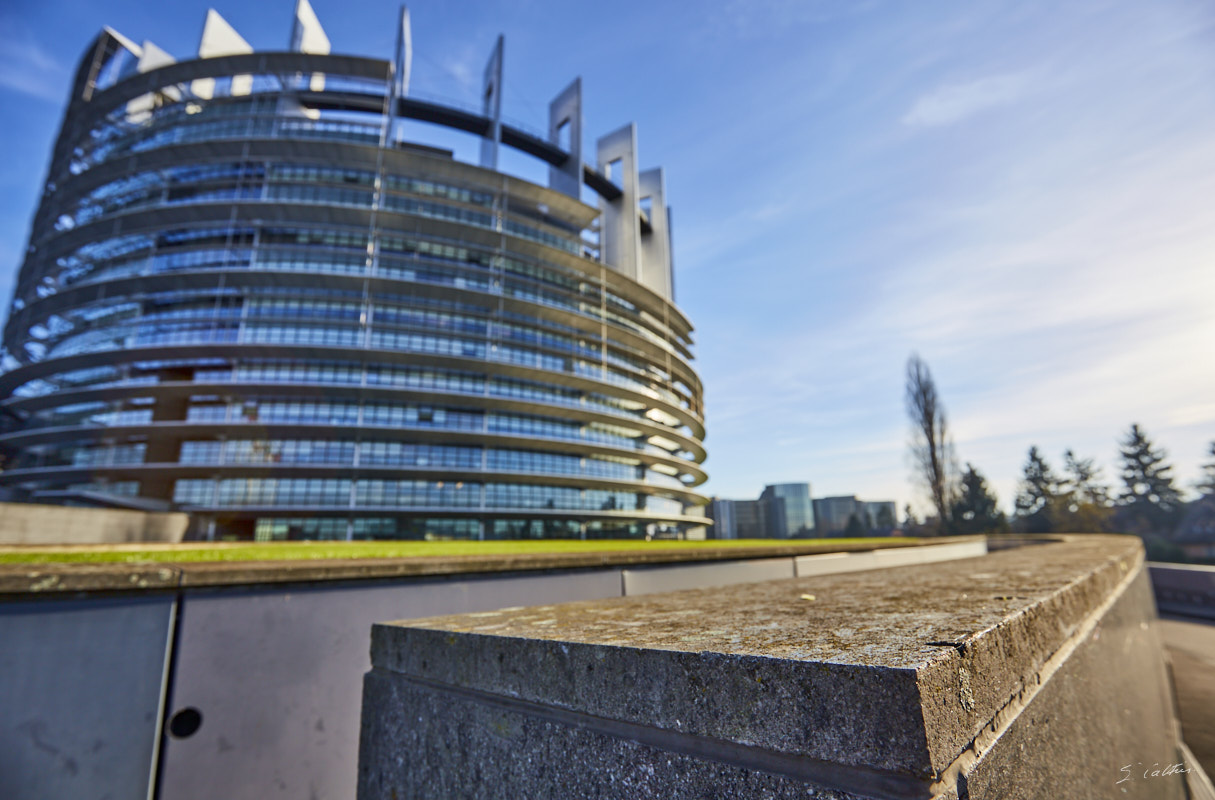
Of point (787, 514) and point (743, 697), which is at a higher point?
point (787, 514)

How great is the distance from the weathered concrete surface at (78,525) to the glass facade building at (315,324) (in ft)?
62.5

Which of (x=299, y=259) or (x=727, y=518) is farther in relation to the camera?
(x=299, y=259)

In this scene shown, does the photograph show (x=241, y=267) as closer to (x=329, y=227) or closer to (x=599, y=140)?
(x=329, y=227)

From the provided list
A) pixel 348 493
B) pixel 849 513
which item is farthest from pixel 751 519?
pixel 348 493

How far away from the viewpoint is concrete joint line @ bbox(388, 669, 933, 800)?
2.47ft

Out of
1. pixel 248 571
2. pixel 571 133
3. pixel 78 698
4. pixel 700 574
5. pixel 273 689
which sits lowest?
pixel 273 689

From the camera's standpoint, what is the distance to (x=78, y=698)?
8.48 ft

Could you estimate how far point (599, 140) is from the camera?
55.3 m

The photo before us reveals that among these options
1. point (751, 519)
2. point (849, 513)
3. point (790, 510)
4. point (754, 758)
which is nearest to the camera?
point (754, 758)

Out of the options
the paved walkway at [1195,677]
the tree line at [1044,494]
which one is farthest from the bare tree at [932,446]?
the paved walkway at [1195,677]

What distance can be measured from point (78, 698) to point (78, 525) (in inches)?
735

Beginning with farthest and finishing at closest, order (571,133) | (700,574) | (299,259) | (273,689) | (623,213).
Result: (623,213) < (571,133) < (299,259) < (700,574) < (273,689)

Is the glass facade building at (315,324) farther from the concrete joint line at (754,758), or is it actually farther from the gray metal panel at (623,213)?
the concrete joint line at (754,758)

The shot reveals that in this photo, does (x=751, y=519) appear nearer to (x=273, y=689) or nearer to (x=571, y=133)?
(x=273, y=689)
